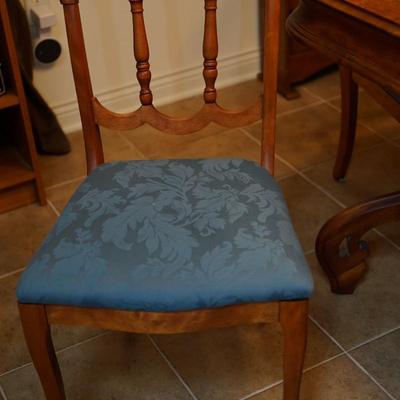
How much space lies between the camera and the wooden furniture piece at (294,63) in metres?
2.51

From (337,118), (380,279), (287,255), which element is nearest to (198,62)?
(337,118)

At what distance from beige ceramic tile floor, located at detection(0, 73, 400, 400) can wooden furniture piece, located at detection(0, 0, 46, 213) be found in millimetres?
48

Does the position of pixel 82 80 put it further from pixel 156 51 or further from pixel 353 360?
pixel 156 51

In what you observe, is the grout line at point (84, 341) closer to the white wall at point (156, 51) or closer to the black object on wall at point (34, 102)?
the black object on wall at point (34, 102)

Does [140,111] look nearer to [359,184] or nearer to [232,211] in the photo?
[232,211]

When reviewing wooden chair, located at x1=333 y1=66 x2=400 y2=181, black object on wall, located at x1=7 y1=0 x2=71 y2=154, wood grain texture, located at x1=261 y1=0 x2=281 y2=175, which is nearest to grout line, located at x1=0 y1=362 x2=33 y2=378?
wood grain texture, located at x1=261 y1=0 x2=281 y2=175

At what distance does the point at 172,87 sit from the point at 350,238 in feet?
3.66

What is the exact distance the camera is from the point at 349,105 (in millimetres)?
1967

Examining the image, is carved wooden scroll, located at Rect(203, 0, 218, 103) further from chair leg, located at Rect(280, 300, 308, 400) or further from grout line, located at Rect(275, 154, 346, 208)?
grout line, located at Rect(275, 154, 346, 208)

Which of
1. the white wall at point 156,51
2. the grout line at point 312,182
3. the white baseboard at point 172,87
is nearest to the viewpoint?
the grout line at point 312,182

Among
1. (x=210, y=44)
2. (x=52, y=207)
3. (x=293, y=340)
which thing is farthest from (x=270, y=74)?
(x=52, y=207)

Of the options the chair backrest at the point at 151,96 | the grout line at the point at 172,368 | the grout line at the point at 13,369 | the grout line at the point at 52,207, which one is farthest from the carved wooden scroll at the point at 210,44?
the grout line at the point at 52,207

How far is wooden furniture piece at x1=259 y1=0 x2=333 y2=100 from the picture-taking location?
2506 millimetres

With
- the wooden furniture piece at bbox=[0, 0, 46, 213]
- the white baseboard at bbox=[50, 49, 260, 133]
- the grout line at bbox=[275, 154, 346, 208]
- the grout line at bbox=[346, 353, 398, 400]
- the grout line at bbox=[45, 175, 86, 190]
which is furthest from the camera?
the white baseboard at bbox=[50, 49, 260, 133]
